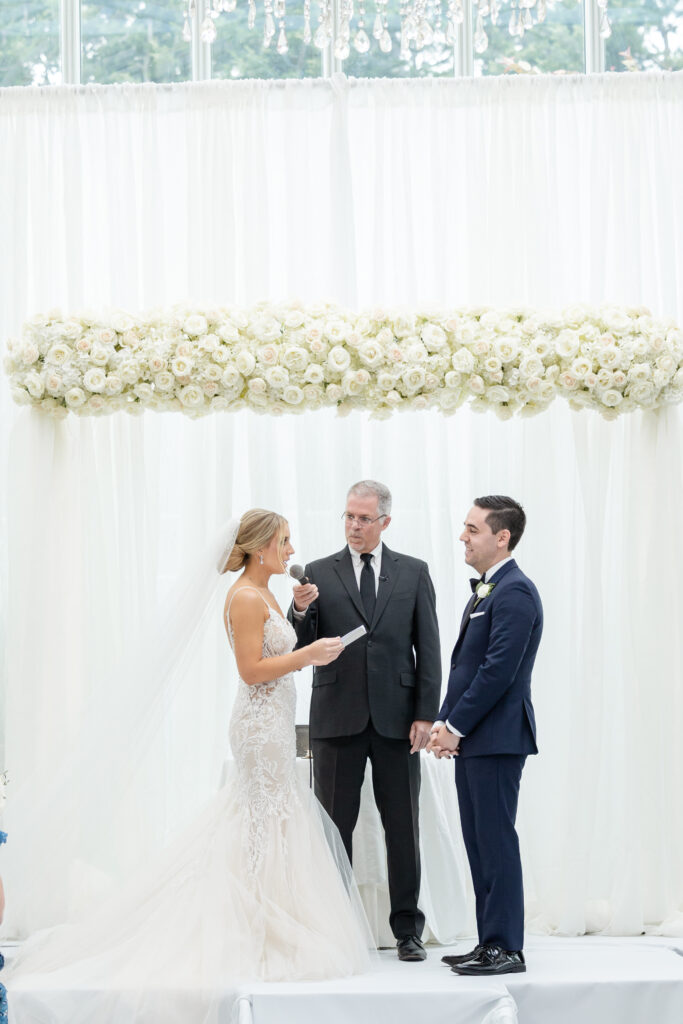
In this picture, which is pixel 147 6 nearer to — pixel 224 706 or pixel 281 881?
pixel 224 706

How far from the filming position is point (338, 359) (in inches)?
183

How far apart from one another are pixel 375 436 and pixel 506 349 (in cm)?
95

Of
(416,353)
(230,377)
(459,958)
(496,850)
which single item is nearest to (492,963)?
(459,958)

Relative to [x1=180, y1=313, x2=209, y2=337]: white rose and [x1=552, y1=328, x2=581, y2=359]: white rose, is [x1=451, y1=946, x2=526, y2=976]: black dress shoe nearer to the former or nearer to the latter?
[x1=552, y1=328, x2=581, y2=359]: white rose

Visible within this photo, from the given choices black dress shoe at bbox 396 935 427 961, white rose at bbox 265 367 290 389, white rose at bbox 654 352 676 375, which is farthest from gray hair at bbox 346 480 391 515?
black dress shoe at bbox 396 935 427 961

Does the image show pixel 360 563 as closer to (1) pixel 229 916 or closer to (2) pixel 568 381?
(2) pixel 568 381

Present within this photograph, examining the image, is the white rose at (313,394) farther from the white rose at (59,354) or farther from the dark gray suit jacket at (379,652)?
the white rose at (59,354)

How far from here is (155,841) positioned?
496 centimetres

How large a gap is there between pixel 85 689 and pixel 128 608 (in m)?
0.41

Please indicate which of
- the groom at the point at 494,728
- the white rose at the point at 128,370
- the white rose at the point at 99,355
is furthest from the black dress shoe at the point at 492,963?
the white rose at the point at 99,355

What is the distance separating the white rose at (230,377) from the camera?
4648 millimetres

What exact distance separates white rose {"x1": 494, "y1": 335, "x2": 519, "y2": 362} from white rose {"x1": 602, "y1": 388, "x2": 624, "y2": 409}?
1.42 feet

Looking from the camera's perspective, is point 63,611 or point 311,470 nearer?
point 63,611

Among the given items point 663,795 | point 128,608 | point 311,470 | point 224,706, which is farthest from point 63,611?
point 663,795
